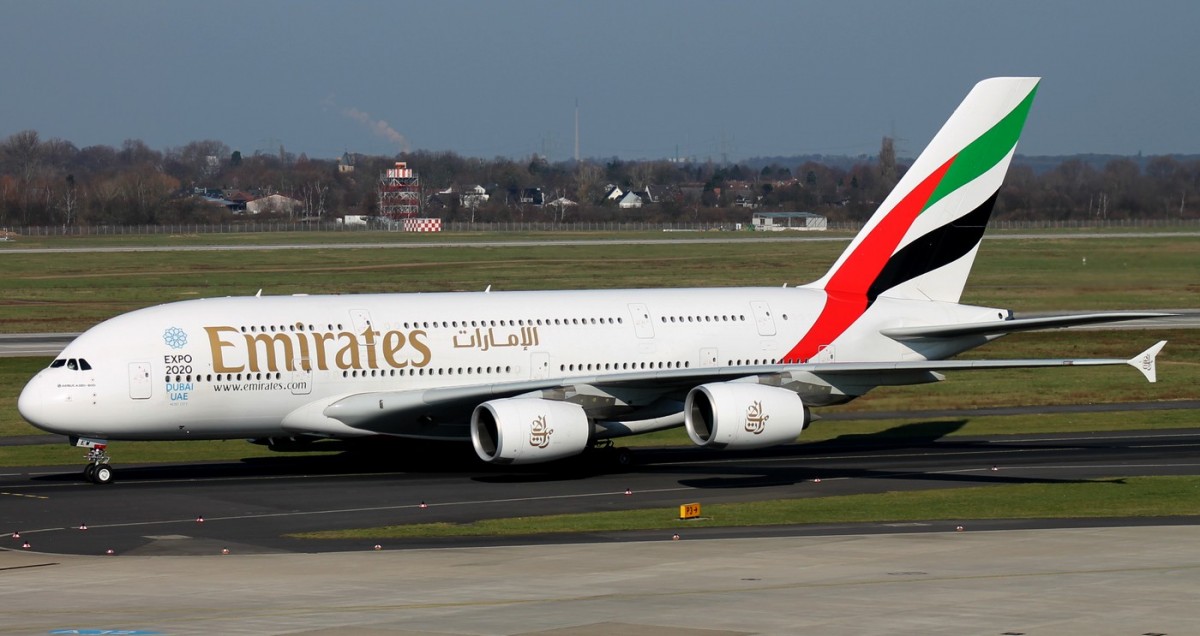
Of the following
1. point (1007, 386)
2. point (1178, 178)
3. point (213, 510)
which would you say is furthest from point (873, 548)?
point (1178, 178)

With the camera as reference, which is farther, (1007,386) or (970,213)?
(1007,386)

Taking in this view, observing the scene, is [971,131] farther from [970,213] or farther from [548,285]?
[548,285]

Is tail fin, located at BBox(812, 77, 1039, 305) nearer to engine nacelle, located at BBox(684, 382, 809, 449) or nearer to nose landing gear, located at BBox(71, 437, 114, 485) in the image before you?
engine nacelle, located at BBox(684, 382, 809, 449)

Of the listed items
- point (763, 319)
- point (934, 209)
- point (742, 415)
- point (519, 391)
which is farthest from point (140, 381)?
point (934, 209)

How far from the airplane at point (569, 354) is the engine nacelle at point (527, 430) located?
0.04 meters

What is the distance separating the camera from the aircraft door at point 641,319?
1582 inches

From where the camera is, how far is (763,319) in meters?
41.3

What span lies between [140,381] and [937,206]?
20.6m

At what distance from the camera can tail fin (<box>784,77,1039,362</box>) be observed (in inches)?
1672

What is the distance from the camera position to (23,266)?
124 m

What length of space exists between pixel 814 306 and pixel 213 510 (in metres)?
16.8

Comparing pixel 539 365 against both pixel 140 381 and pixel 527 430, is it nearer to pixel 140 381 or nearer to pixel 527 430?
pixel 527 430

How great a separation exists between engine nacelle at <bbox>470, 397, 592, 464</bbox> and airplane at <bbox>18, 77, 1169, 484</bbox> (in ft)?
0.14

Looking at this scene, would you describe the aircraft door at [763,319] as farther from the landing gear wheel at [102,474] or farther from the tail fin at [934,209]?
the landing gear wheel at [102,474]
